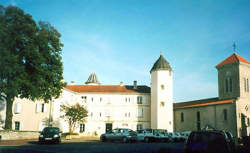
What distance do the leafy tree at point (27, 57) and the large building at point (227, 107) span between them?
28823 mm

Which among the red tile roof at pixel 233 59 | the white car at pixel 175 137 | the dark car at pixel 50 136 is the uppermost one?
the red tile roof at pixel 233 59

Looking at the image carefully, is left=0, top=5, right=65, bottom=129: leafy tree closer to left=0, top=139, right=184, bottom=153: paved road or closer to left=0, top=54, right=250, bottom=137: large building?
left=0, top=139, right=184, bottom=153: paved road

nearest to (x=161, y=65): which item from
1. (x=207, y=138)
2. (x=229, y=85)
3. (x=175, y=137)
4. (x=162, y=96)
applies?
(x=162, y=96)

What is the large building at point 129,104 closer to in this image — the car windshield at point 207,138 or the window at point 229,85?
the window at point 229,85

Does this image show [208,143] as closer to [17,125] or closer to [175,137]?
[175,137]

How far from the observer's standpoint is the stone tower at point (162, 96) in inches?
1903

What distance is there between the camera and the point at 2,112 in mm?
40594

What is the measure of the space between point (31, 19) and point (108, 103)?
84.6ft

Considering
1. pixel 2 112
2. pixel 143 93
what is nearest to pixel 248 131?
pixel 143 93

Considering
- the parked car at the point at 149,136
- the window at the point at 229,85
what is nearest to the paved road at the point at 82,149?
the parked car at the point at 149,136

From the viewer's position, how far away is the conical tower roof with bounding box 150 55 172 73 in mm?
50719

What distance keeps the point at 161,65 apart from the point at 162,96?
6274 mm

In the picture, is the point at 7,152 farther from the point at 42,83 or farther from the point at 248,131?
the point at 248,131

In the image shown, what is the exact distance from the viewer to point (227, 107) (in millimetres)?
44312
